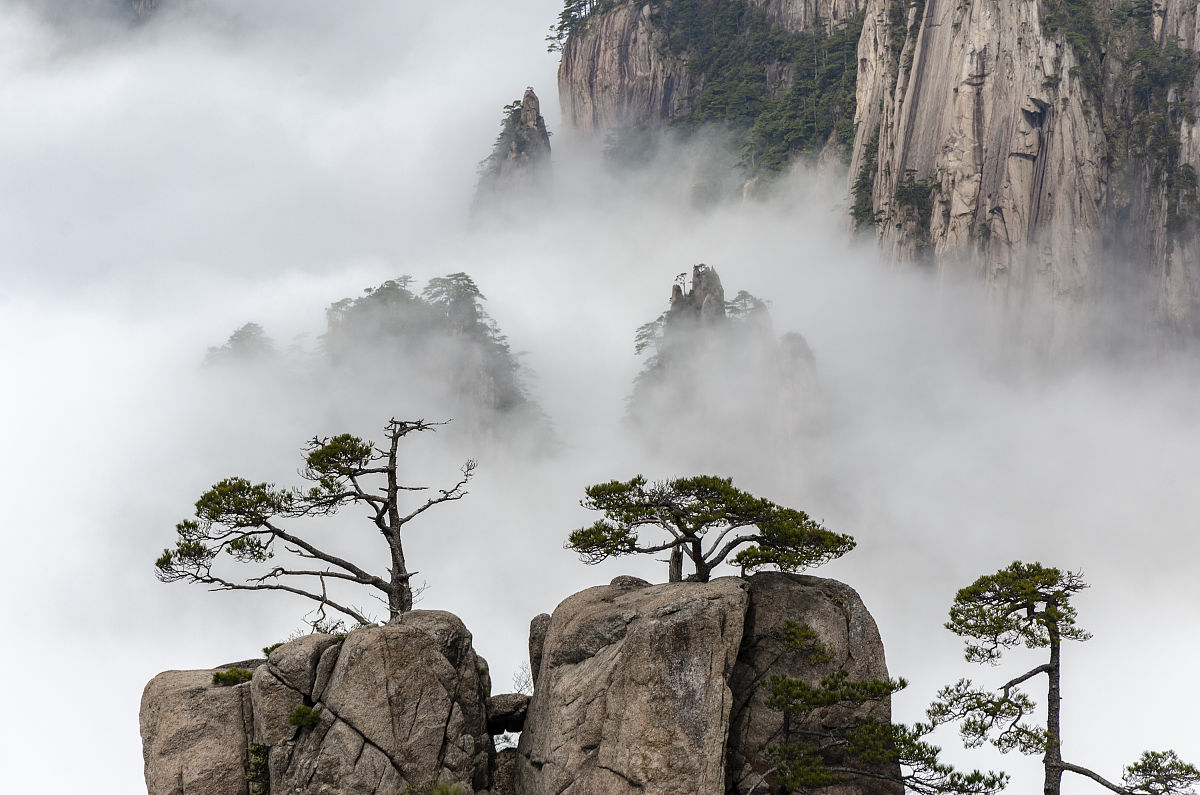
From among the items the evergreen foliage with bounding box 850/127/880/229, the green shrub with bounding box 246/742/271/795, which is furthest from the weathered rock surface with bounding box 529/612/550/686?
the evergreen foliage with bounding box 850/127/880/229

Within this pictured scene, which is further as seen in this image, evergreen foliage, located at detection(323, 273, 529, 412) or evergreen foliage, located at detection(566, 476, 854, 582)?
evergreen foliage, located at detection(323, 273, 529, 412)

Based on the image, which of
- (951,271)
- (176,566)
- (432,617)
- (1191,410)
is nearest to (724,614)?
(432,617)

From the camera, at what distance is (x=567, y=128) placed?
169 metres

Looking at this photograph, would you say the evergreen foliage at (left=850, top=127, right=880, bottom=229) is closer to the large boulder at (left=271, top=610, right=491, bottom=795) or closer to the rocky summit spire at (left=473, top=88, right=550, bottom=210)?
the rocky summit spire at (left=473, top=88, right=550, bottom=210)

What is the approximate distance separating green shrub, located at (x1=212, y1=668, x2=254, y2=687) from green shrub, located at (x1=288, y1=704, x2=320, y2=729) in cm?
229

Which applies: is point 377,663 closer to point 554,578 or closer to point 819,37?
point 554,578

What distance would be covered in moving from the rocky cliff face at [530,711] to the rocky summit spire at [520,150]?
456 ft

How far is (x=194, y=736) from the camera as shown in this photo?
2264 centimetres

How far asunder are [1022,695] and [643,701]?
10006 mm

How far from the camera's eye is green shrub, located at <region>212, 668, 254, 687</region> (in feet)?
78.5

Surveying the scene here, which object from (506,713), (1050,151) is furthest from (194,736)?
(1050,151)

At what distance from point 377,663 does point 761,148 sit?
398 ft

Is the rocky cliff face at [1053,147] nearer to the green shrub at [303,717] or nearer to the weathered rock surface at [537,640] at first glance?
the weathered rock surface at [537,640]

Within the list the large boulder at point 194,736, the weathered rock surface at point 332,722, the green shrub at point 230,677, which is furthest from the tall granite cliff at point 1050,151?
the large boulder at point 194,736
